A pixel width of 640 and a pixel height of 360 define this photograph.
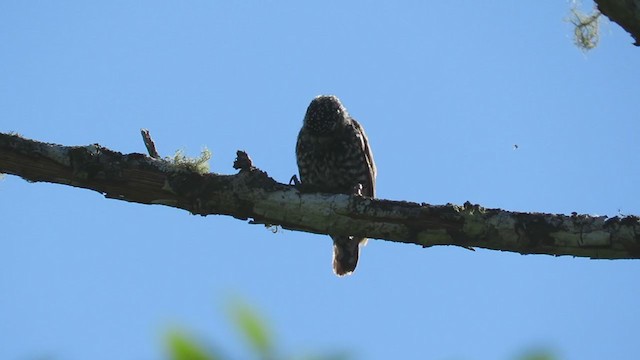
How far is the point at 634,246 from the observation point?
471 centimetres

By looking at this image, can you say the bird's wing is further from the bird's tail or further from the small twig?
the small twig

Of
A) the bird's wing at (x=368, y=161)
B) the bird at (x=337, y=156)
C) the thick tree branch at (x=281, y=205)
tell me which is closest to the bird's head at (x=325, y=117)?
the bird at (x=337, y=156)

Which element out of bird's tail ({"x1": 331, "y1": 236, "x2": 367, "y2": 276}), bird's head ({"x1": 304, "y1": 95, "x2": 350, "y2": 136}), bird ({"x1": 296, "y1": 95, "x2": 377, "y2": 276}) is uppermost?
bird's head ({"x1": 304, "y1": 95, "x2": 350, "y2": 136})

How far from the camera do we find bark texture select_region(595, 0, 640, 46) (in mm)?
3898

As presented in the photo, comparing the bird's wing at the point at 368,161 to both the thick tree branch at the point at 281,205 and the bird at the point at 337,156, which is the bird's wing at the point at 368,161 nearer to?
the bird at the point at 337,156

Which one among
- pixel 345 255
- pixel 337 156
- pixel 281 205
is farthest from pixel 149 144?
pixel 345 255

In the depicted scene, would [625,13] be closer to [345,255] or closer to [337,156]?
[337,156]

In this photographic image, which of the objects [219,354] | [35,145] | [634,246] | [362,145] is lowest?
[219,354]

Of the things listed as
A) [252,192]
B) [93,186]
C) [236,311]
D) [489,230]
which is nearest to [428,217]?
[489,230]

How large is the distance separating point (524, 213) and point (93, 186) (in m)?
2.87

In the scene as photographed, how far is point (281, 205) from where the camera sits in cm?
524

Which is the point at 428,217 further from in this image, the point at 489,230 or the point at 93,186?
the point at 93,186

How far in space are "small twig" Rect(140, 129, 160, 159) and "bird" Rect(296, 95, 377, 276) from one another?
2306mm

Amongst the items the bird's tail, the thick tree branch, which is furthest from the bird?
the thick tree branch
